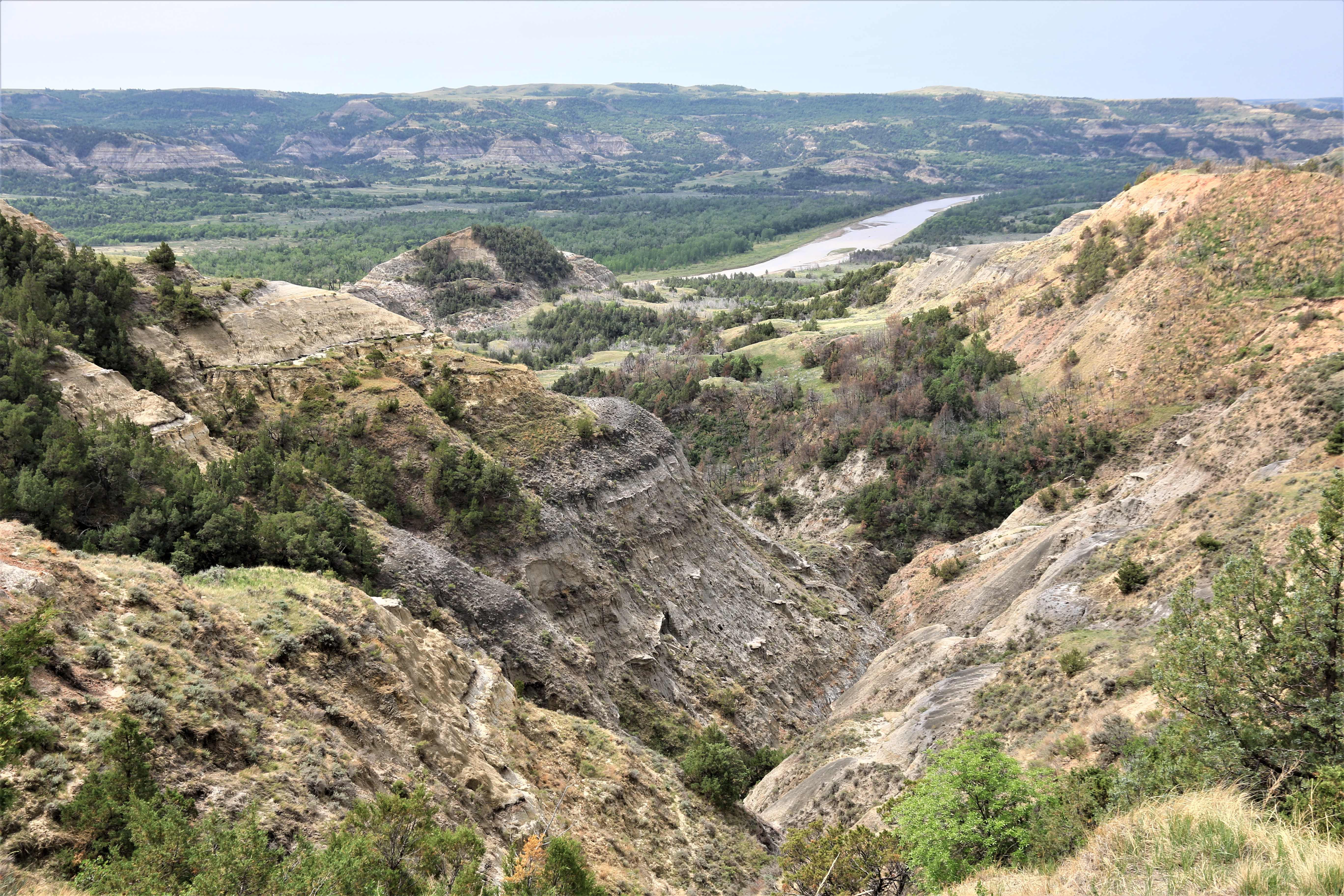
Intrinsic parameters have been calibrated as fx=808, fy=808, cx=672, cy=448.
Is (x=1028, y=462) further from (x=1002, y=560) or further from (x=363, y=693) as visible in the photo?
(x=363, y=693)

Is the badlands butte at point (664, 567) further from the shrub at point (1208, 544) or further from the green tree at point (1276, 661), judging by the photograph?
the green tree at point (1276, 661)

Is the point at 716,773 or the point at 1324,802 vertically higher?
the point at 1324,802

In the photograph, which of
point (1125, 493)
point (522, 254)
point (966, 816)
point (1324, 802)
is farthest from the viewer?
point (522, 254)

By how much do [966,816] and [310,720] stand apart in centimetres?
1413

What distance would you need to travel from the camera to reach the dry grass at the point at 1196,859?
10422mm

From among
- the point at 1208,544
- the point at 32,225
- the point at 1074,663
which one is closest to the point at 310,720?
Answer: the point at 1074,663

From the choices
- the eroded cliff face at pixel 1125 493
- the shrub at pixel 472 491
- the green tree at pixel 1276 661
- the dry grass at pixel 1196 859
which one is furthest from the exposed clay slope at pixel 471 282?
the dry grass at pixel 1196 859

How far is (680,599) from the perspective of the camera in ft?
122

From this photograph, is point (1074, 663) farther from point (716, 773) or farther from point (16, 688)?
point (16, 688)

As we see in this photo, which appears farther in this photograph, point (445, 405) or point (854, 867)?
point (445, 405)

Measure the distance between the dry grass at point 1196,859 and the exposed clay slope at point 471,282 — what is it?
103466mm

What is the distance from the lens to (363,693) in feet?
60.3

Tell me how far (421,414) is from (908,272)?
93107mm

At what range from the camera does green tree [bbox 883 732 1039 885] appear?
17031mm
